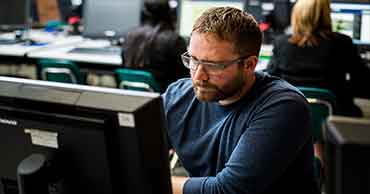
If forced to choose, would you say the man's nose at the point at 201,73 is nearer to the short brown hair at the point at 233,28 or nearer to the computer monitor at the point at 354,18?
the short brown hair at the point at 233,28

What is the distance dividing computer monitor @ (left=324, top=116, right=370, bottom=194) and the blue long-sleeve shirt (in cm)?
58

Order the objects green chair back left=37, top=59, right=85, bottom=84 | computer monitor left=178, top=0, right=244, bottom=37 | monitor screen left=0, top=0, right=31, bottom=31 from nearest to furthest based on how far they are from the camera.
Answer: green chair back left=37, top=59, right=85, bottom=84 < computer monitor left=178, top=0, right=244, bottom=37 < monitor screen left=0, top=0, right=31, bottom=31

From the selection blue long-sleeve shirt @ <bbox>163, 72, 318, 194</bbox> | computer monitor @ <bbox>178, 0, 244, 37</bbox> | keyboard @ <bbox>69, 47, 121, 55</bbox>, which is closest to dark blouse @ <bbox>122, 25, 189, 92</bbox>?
keyboard @ <bbox>69, 47, 121, 55</bbox>

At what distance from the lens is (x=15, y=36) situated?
13.5 ft

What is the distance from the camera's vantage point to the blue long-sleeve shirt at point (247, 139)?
1188mm

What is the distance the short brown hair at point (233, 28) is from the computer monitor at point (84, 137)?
0.50 metres

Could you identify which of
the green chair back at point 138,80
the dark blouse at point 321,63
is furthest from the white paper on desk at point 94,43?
the dark blouse at point 321,63

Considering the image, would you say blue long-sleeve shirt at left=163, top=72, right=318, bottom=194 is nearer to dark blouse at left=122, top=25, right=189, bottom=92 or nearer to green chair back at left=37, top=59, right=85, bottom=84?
dark blouse at left=122, top=25, right=189, bottom=92

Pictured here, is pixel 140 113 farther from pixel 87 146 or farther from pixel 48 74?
pixel 48 74

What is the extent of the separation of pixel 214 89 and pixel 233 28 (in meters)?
0.17

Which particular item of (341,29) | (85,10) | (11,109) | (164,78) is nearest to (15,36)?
(85,10)

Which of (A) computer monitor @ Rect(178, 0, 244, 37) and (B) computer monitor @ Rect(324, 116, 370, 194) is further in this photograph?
(A) computer monitor @ Rect(178, 0, 244, 37)

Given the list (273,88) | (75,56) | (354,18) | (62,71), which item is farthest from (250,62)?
(75,56)

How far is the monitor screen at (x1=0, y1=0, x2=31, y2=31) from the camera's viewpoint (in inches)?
158
